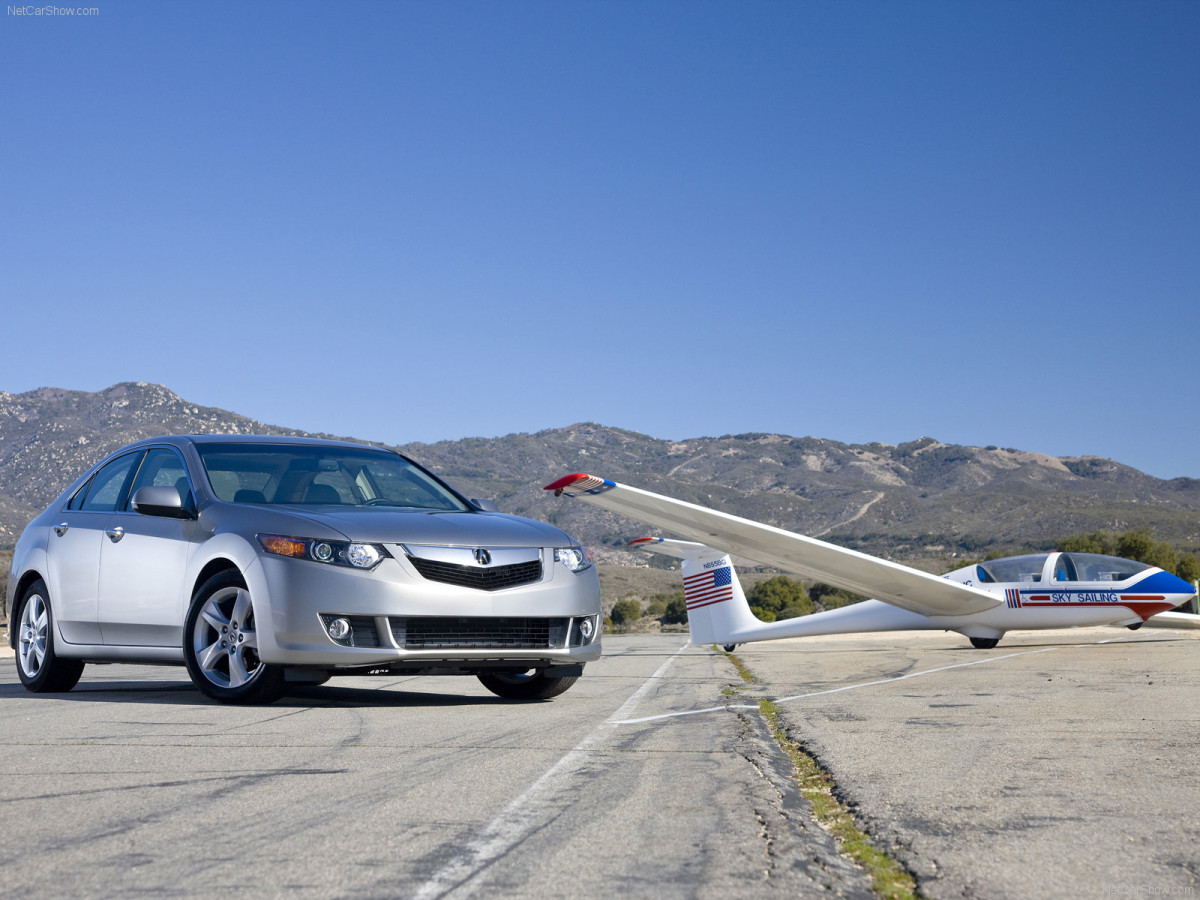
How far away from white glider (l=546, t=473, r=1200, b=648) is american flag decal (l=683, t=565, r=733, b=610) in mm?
18

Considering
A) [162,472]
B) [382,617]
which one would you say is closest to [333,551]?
[382,617]

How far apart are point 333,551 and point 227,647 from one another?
91 cm

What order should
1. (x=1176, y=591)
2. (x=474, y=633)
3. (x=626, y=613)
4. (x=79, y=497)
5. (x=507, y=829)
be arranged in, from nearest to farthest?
(x=507, y=829) < (x=474, y=633) < (x=79, y=497) < (x=1176, y=591) < (x=626, y=613)

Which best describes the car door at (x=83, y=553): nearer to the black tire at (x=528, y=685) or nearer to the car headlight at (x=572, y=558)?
the black tire at (x=528, y=685)

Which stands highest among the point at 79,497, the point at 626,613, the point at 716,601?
the point at 79,497

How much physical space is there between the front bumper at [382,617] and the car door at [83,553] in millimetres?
1749

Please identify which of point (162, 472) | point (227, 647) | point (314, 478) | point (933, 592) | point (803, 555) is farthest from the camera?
point (933, 592)

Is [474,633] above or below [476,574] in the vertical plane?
below

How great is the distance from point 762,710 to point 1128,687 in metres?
3.26

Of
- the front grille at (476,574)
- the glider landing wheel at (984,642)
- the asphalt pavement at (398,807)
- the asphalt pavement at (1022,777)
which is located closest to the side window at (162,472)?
the asphalt pavement at (398,807)

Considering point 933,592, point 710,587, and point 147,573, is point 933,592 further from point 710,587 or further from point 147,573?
point 147,573

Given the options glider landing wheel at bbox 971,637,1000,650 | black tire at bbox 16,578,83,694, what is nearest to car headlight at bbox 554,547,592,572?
black tire at bbox 16,578,83,694

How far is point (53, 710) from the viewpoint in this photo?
636 centimetres

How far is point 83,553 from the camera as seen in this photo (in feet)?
24.2
